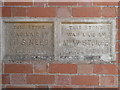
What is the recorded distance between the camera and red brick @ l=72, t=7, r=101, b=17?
1.69 meters

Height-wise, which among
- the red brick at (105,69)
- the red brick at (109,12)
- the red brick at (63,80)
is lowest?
the red brick at (63,80)

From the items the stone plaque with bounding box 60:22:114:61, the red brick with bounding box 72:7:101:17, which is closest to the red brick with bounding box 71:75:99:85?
the stone plaque with bounding box 60:22:114:61

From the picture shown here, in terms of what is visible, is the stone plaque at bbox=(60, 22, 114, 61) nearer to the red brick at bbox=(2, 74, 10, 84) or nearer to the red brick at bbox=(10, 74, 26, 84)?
the red brick at bbox=(10, 74, 26, 84)

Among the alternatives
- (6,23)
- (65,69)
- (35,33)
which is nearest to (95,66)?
(65,69)

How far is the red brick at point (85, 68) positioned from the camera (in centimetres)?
171

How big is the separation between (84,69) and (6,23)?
2.75 feet

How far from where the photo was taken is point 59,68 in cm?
172

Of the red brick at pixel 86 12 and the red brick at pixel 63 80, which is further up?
the red brick at pixel 86 12

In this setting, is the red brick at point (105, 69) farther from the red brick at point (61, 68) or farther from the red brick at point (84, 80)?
the red brick at point (61, 68)

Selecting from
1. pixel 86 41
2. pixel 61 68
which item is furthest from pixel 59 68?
pixel 86 41

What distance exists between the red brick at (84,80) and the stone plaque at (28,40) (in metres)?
0.30

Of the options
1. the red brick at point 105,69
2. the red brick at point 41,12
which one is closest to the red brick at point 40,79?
the red brick at point 105,69

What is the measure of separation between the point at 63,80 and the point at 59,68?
117 mm

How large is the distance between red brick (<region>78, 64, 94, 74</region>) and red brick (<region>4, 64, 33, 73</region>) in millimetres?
451
